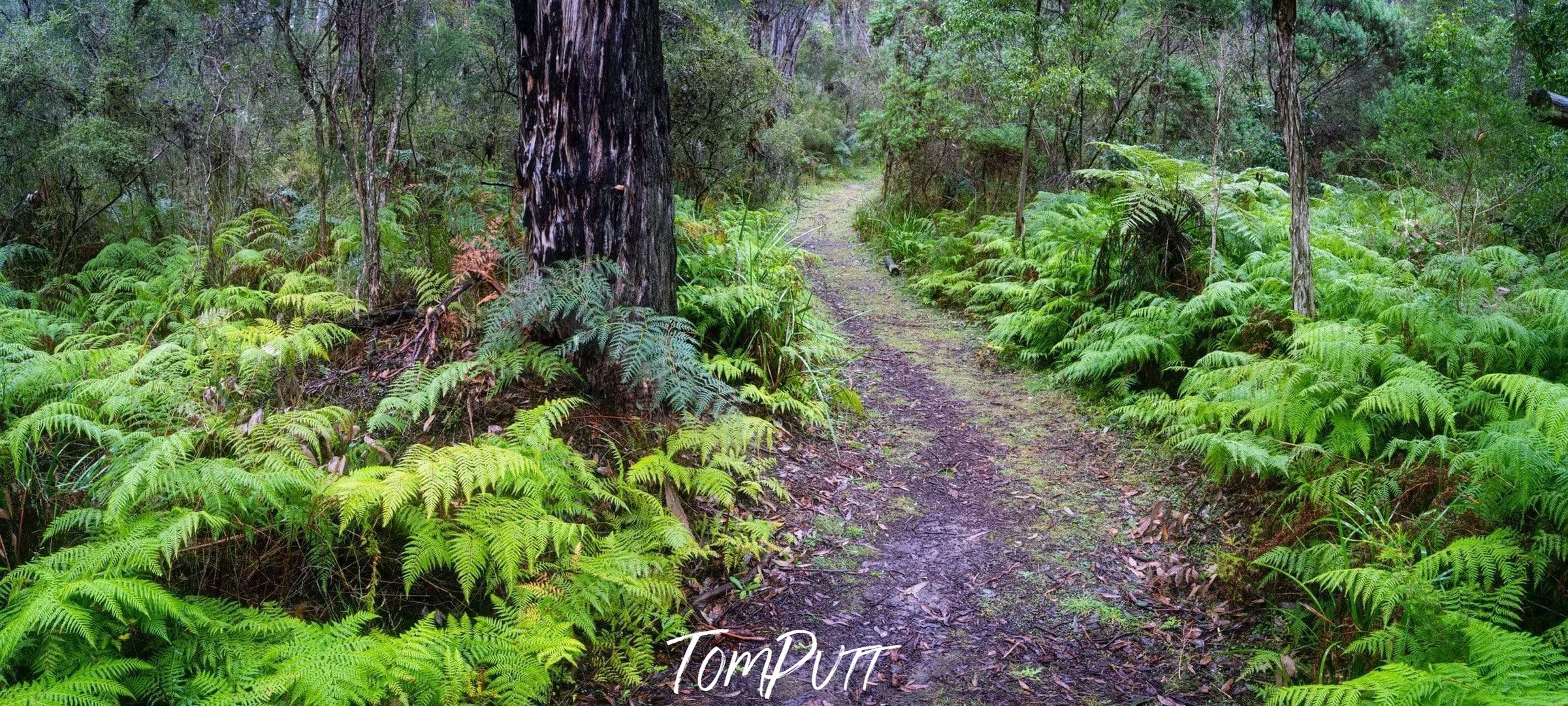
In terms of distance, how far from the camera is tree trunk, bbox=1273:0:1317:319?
18.2 feet

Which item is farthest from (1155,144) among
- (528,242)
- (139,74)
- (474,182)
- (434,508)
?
(139,74)

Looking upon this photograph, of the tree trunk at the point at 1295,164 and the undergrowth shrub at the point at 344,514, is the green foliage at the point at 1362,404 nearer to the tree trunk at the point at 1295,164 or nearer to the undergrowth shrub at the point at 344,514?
the tree trunk at the point at 1295,164

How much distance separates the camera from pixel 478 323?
4.83 meters

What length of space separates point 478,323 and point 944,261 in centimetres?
713

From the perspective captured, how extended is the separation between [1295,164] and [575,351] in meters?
4.86

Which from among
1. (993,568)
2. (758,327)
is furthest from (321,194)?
(993,568)

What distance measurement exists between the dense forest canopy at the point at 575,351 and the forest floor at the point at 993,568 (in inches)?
9.0

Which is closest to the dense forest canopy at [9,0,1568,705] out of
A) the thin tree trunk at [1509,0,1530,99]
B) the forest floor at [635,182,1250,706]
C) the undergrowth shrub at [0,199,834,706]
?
the undergrowth shrub at [0,199,834,706]

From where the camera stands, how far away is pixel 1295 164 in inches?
221

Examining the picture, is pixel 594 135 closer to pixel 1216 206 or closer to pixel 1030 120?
pixel 1216 206

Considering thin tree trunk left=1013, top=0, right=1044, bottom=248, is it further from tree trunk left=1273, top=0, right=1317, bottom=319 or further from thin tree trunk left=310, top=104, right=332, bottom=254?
thin tree trunk left=310, top=104, right=332, bottom=254

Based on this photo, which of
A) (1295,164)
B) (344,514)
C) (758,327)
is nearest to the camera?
(344,514)

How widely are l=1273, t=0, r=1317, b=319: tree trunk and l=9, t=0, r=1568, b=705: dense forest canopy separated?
0.08 feet

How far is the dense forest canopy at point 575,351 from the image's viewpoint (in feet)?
9.90
